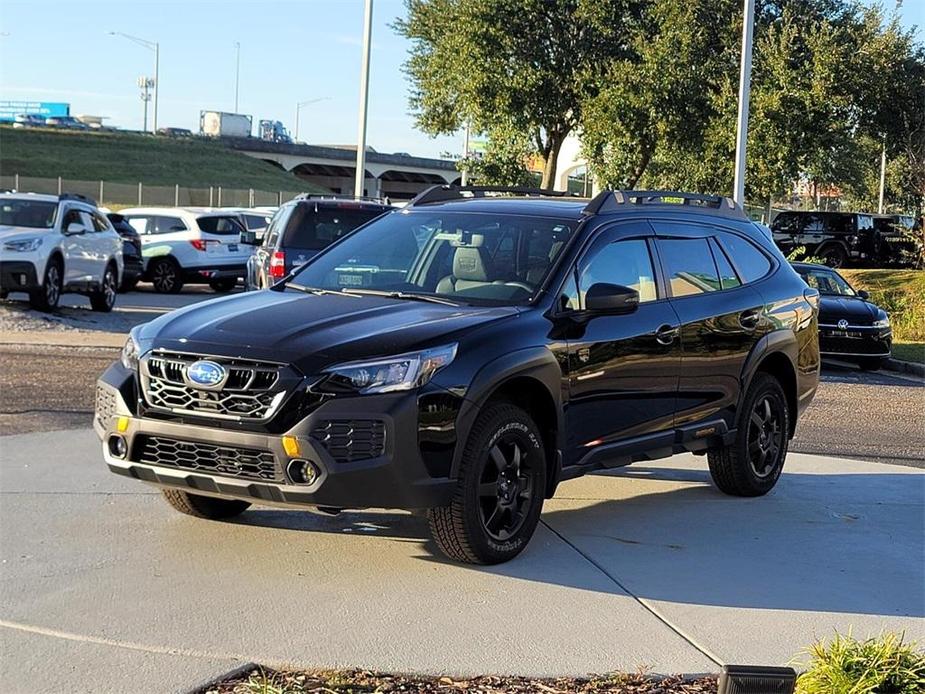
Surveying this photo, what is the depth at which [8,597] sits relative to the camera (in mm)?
5402

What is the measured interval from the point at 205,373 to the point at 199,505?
1.28 m

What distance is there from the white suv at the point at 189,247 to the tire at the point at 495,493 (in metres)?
21.9

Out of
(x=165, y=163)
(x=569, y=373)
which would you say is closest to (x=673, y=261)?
(x=569, y=373)

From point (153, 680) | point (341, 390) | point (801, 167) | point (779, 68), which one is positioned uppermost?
point (779, 68)

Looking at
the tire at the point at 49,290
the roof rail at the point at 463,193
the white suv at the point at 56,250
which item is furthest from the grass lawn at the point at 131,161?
the roof rail at the point at 463,193

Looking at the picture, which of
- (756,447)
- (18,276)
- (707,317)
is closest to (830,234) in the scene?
(18,276)

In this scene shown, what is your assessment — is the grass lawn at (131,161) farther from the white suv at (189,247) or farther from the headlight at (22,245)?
the headlight at (22,245)

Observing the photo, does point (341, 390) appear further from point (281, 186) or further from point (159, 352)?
point (281, 186)

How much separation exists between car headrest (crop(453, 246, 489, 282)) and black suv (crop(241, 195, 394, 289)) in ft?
26.6

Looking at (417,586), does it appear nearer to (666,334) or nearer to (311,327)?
(311,327)

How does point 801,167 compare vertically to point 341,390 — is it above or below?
above

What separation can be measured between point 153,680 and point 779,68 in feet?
98.8

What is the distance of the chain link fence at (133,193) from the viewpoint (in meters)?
68.9

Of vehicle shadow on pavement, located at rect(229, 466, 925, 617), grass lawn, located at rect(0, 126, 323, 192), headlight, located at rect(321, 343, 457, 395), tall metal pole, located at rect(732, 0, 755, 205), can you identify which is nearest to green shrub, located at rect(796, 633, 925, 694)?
vehicle shadow on pavement, located at rect(229, 466, 925, 617)
